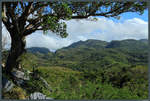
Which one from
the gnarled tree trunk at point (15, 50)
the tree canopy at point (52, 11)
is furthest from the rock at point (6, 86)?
the tree canopy at point (52, 11)

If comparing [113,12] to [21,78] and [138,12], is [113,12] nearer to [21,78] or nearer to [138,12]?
[138,12]

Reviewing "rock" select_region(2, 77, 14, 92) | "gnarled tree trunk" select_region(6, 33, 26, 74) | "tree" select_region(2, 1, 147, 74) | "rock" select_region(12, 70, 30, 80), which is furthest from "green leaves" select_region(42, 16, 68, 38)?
"rock" select_region(12, 70, 30, 80)

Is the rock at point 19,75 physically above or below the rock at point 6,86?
below

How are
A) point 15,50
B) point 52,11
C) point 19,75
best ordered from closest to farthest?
1. point 52,11
2. point 15,50
3. point 19,75

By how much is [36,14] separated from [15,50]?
1.81 m

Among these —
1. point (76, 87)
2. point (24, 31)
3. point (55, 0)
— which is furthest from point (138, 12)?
point (24, 31)

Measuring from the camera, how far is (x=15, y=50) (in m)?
7.23

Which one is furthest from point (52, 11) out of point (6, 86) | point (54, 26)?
point (6, 86)

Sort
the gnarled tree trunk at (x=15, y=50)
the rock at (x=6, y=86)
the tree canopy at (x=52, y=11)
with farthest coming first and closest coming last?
the gnarled tree trunk at (x=15, y=50) → the tree canopy at (x=52, y=11) → the rock at (x=6, y=86)

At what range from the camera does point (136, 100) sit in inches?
Result: 208

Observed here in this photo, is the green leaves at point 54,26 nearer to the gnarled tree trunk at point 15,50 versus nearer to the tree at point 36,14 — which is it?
the tree at point 36,14

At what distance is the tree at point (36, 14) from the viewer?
672 cm

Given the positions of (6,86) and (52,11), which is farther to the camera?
(52,11)

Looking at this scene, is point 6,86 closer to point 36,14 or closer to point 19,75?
point 19,75
